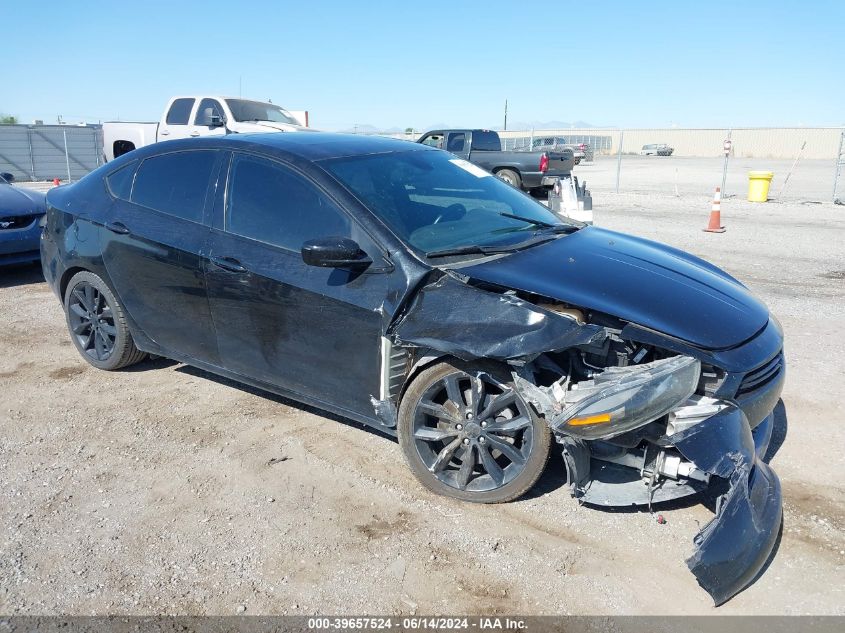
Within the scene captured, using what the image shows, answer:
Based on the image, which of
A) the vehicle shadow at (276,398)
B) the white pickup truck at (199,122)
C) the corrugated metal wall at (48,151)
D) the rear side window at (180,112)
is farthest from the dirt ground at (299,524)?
the corrugated metal wall at (48,151)

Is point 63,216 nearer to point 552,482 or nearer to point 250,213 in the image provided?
point 250,213

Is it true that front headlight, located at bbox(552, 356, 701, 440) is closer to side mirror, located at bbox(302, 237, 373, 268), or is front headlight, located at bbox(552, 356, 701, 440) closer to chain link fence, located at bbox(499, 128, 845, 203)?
side mirror, located at bbox(302, 237, 373, 268)

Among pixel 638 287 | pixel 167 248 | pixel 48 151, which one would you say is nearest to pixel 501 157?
pixel 167 248

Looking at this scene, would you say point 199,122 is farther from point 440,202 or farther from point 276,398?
point 440,202

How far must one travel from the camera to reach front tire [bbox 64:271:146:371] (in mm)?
4992

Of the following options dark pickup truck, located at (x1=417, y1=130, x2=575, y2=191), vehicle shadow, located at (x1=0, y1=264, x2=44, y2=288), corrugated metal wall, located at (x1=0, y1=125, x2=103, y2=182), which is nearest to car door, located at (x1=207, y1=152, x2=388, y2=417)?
vehicle shadow, located at (x1=0, y1=264, x2=44, y2=288)

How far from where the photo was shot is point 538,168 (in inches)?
693

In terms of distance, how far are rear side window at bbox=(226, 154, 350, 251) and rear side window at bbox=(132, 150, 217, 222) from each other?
0.26m

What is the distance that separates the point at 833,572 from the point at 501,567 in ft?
4.56

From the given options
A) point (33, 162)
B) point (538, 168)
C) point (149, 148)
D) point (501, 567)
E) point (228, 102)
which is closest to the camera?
point (501, 567)

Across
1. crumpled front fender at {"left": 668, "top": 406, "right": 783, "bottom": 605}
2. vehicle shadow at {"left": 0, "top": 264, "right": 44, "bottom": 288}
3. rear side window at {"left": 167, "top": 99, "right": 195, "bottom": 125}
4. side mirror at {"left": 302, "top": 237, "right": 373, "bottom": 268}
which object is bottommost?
vehicle shadow at {"left": 0, "top": 264, "right": 44, "bottom": 288}

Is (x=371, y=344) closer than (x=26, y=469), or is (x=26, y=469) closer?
(x=371, y=344)

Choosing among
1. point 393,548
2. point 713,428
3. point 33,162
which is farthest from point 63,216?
point 33,162

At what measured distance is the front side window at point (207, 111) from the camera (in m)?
14.1
